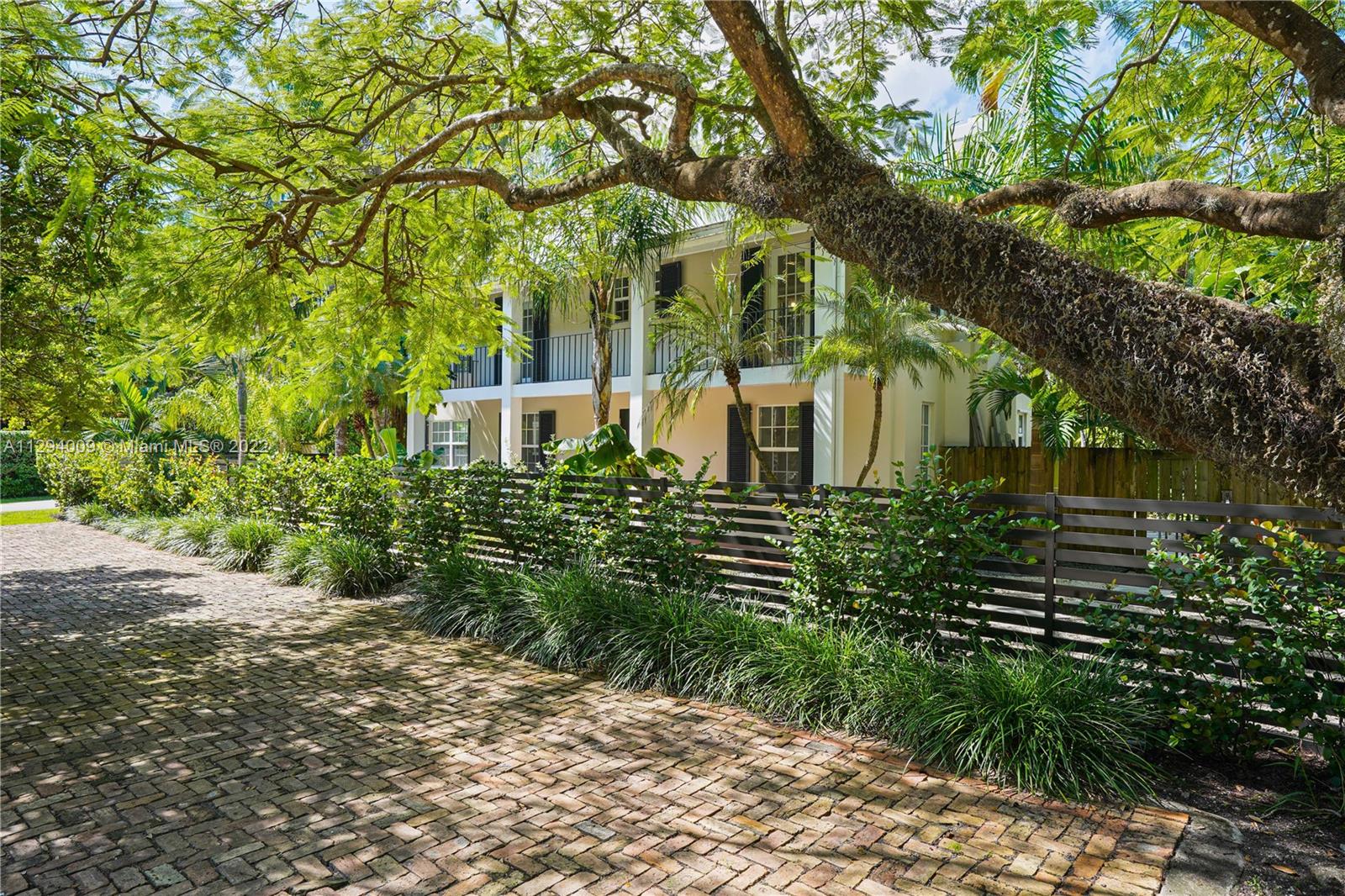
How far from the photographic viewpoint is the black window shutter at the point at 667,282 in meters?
15.4

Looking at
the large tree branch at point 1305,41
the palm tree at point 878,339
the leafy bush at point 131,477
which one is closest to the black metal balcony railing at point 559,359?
the leafy bush at point 131,477

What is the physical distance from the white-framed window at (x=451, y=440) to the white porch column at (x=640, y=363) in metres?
7.13

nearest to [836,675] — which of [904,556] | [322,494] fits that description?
[904,556]

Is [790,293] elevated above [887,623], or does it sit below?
above

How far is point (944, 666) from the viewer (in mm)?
5094

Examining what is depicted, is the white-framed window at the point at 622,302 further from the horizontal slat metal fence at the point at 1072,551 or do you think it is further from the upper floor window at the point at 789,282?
the horizontal slat metal fence at the point at 1072,551

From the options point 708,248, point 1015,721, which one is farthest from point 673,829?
point 708,248

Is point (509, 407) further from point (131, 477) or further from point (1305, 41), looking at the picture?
point (1305, 41)

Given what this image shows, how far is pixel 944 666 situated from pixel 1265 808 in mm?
1677

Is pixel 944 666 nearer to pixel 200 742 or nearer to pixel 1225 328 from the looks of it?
pixel 1225 328

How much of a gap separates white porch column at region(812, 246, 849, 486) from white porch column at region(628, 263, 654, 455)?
3.47 meters

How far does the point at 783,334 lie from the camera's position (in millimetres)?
14422

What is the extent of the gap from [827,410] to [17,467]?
27834mm

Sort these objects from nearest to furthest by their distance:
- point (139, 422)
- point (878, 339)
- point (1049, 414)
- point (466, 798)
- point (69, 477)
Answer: point (466, 798) < point (878, 339) < point (1049, 414) < point (69, 477) < point (139, 422)
